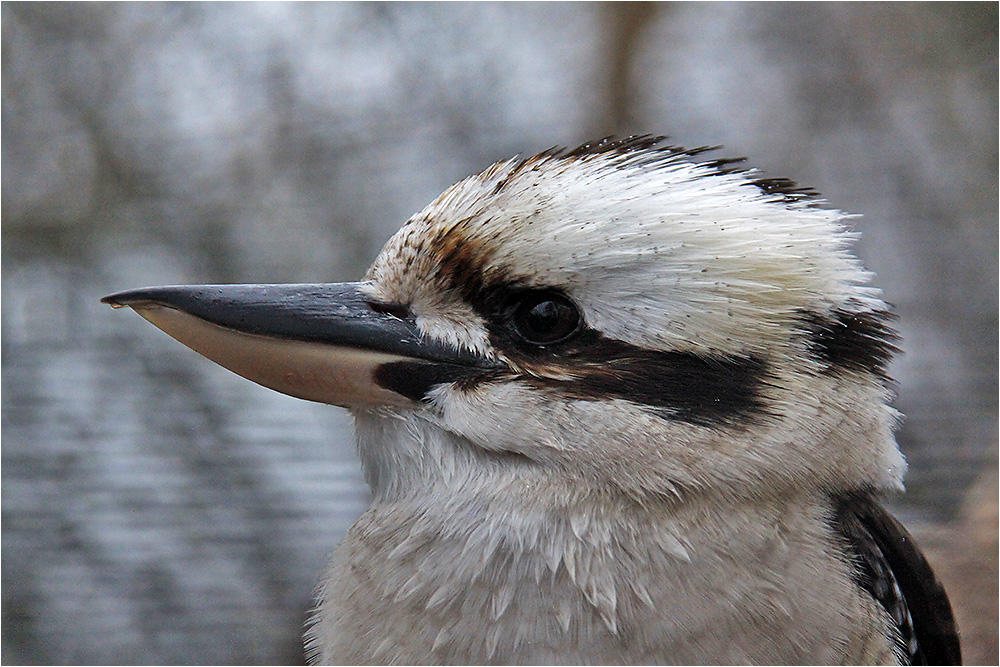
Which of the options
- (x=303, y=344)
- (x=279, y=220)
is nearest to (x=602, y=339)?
(x=303, y=344)

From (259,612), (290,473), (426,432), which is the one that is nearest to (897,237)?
(290,473)

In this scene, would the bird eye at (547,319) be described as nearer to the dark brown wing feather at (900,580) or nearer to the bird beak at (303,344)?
the bird beak at (303,344)

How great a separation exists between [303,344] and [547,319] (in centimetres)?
23

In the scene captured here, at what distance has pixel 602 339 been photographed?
2.61 ft

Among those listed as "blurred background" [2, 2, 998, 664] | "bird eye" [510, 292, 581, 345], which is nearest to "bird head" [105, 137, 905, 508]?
"bird eye" [510, 292, 581, 345]

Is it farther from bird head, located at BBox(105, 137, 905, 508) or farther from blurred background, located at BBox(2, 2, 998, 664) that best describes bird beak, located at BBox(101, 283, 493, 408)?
blurred background, located at BBox(2, 2, 998, 664)

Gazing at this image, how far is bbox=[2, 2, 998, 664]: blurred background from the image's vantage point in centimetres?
243

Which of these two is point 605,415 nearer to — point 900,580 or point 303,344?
point 303,344

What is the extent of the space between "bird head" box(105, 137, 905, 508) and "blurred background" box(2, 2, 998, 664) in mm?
1440

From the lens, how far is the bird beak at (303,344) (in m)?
0.82

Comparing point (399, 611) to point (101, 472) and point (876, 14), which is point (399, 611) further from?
point (876, 14)

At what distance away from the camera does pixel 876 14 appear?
314cm

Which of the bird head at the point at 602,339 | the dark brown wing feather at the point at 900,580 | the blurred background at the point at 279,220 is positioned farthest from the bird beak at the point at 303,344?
the blurred background at the point at 279,220

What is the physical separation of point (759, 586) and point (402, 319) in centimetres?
42
